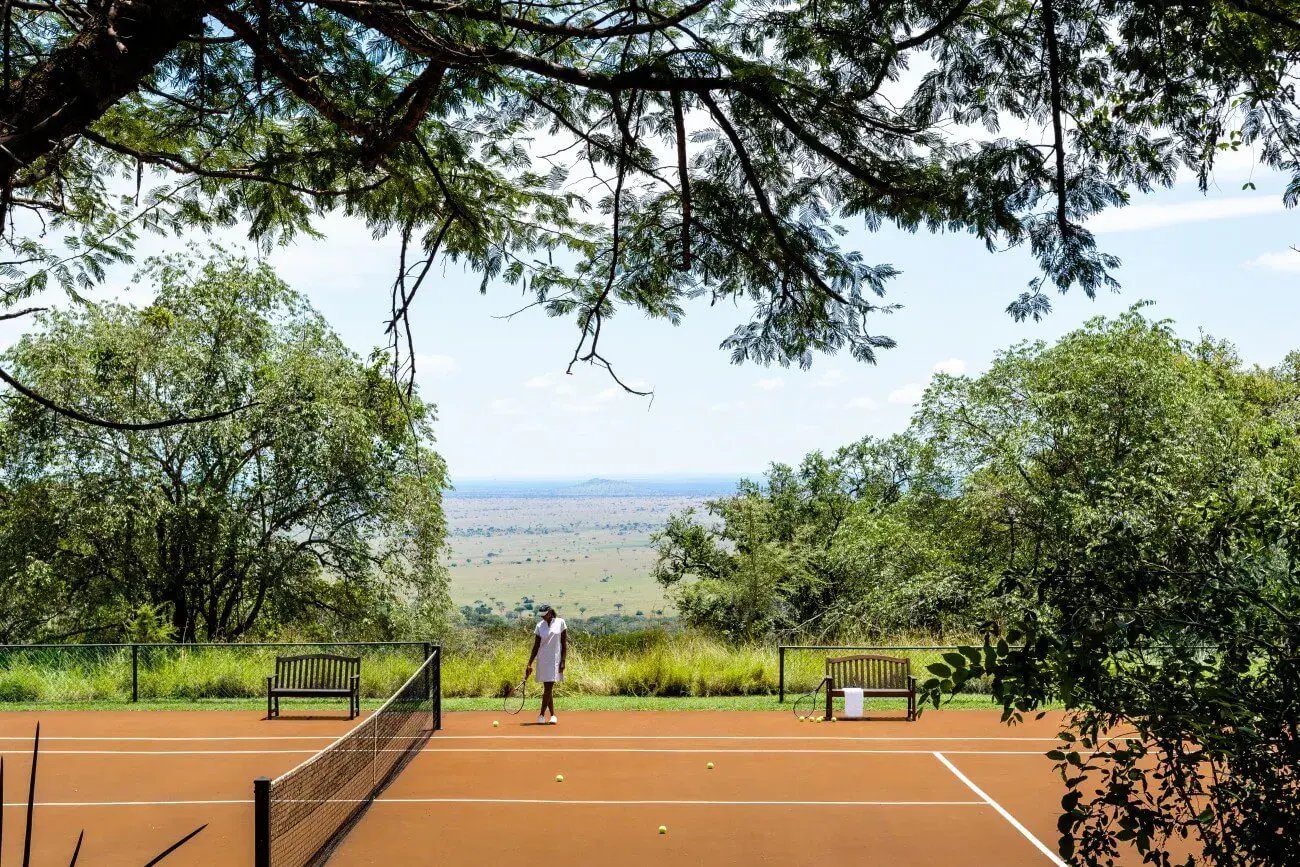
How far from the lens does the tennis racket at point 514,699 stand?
57.5 ft

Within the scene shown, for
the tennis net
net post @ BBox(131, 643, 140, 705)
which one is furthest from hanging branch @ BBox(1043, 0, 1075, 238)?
net post @ BBox(131, 643, 140, 705)

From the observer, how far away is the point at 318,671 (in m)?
17.8

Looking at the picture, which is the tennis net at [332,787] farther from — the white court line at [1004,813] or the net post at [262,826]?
the white court line at [1004,813]

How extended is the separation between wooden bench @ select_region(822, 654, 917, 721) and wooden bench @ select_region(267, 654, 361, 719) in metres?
7.25

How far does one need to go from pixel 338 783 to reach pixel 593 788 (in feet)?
10.1

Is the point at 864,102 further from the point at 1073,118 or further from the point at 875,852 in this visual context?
the point at 875,852

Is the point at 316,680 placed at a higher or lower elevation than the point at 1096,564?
lower

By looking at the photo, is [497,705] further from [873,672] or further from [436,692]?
[873,672]

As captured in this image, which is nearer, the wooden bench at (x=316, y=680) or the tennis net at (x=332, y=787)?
the tennis net at (x=332, y=787)

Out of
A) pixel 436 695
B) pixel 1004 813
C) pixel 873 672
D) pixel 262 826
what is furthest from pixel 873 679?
pixel 262 826

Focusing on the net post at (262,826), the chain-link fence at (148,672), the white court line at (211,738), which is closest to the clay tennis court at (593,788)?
the white court line at (211,738)

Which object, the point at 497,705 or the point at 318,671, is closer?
the point at 318,671

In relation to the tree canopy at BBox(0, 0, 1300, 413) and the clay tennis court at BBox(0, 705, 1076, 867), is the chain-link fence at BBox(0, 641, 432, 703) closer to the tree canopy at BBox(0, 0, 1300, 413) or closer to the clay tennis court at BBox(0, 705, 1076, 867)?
the clay tennis court at BBox(0, 705, 1076, 867)

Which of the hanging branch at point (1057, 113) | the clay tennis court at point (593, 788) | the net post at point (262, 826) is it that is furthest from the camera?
the clay tennis court at point (593, 788)
